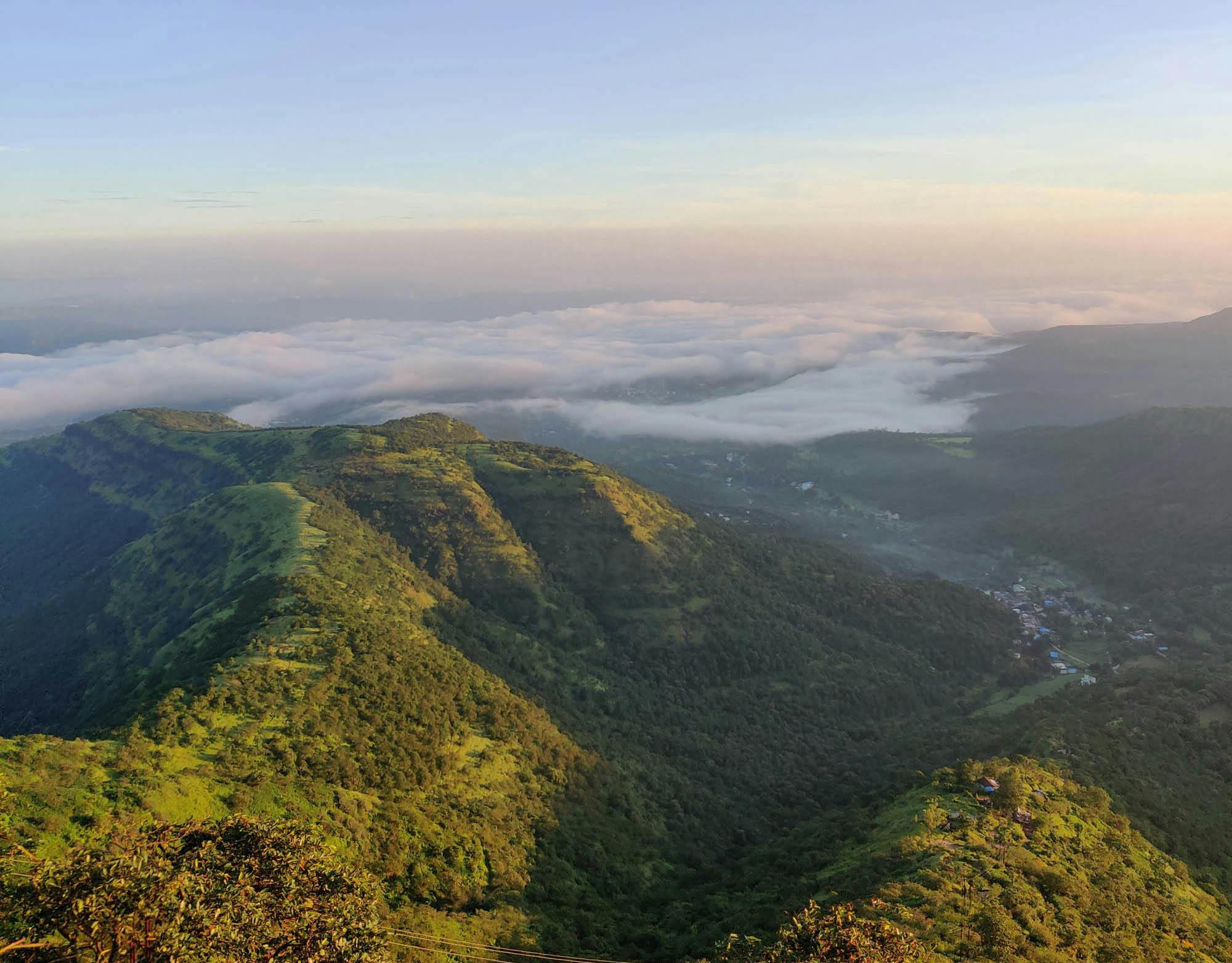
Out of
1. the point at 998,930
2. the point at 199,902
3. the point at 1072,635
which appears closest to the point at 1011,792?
the point at 998,930

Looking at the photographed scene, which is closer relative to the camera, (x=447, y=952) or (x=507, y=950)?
(x=447, y=952)

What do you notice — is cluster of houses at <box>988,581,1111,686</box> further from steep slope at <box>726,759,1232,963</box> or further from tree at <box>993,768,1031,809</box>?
tree at <box>993,768,1031,809</box>

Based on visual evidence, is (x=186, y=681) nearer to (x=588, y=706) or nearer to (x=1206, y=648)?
(x=588, y=706)

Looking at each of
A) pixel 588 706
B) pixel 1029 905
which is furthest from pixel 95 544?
pixel 1029 905

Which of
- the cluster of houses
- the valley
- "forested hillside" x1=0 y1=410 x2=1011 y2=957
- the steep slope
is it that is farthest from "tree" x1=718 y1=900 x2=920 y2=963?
the cluster of houses

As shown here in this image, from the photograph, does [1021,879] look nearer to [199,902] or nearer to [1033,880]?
[1033,880]
